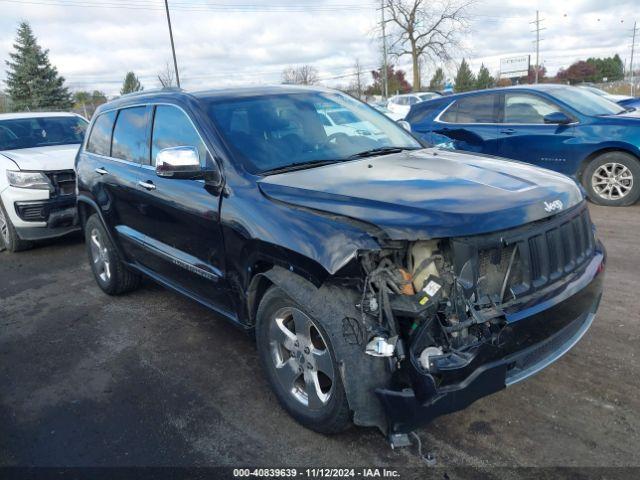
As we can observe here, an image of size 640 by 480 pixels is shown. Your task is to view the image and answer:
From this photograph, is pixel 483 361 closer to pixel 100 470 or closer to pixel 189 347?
pixel 100 470

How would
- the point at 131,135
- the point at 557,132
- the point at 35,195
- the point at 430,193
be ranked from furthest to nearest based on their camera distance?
the point at 557,132 < the point at 35,195 < the point at 131,135 < the point at 430,193

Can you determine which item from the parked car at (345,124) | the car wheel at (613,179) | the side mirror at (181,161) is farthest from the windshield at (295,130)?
the car wheel at (613,179)

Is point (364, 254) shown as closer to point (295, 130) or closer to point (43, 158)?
point (295, 130)

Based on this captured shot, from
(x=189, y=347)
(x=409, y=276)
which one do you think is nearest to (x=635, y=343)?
(x=409, y=276)

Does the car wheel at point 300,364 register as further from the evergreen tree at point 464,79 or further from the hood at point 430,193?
the evergreen tree at point 464,79

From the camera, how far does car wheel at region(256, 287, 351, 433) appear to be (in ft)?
8.75

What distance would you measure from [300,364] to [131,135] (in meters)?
2.67

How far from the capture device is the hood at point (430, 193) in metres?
2.41

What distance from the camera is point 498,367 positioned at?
2.42 m

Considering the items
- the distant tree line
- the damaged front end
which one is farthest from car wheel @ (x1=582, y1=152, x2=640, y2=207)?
the distant tree line

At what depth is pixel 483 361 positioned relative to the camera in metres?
2.38

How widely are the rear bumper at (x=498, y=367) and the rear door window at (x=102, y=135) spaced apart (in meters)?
3.73

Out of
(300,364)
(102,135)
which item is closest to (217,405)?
(300,364)

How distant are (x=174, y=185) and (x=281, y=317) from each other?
4.45 feet
